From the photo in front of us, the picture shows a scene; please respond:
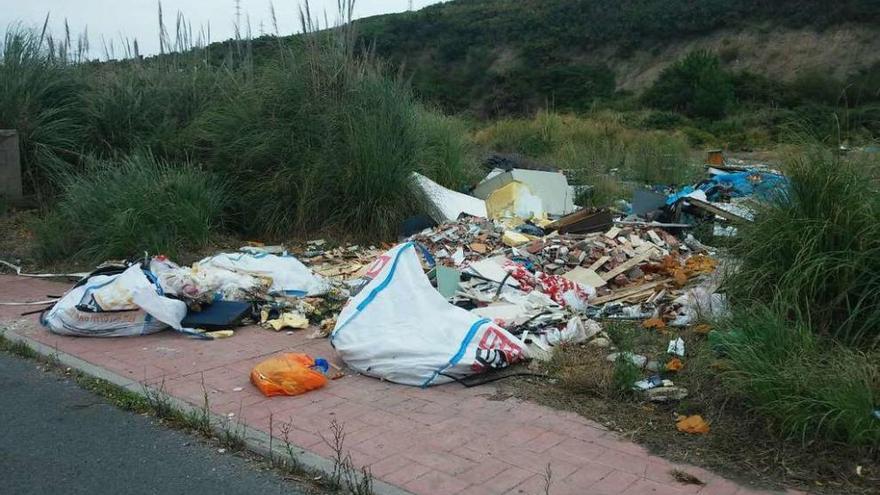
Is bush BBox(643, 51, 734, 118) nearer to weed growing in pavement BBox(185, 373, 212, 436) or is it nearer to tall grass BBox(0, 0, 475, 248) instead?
tall grass BBox(0, 0, 475, 248)

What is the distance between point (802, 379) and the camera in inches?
157

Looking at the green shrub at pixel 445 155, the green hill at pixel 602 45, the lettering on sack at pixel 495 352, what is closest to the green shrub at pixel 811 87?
the green hill at pixel 602 45

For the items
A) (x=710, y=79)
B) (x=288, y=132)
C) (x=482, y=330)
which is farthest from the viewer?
(x=710, y=79)

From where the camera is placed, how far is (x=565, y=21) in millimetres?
55812

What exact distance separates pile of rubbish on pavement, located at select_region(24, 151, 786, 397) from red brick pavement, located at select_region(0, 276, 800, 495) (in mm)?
282

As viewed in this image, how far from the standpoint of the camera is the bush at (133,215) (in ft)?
29.6

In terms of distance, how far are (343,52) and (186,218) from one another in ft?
11.3

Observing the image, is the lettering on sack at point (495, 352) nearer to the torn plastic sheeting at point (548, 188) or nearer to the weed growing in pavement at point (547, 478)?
the weed growing in pavement at point (547, 478)

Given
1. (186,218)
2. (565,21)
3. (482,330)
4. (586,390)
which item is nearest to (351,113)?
(186,218)

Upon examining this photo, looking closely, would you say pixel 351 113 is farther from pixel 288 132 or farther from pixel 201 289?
pixel 201 289

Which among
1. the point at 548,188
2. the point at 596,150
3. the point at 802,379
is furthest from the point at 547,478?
the point at 596,150

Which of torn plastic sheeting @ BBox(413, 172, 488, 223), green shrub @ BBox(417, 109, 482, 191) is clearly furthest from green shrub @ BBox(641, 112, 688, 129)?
torn plastic sheeting @ BBox(413, 172, 488, 223)

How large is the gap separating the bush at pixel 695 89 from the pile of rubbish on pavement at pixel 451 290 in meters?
30.6

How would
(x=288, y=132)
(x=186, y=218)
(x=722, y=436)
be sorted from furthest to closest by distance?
(x=288, y=132), (x=186, y=218), (x=722, y=436)
